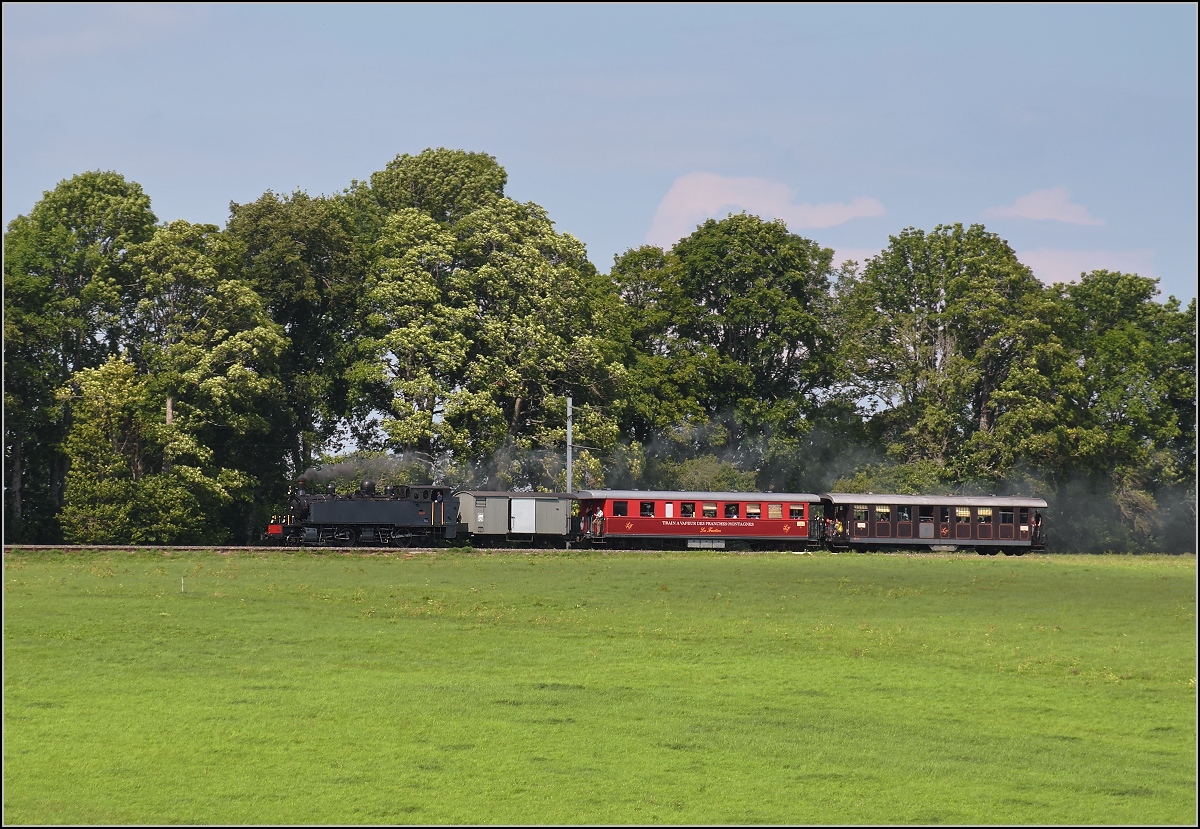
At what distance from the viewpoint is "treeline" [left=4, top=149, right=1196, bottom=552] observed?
5978cm

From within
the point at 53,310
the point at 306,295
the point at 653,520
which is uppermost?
the point at 306,295

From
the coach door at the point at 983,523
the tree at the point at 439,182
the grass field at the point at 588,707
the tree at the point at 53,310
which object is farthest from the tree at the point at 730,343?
the grass field at the point at 588,707

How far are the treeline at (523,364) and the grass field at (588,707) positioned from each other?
24.9 metres

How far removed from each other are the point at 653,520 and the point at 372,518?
1178 centimetres

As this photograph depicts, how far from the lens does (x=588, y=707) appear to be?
19312 millimetres

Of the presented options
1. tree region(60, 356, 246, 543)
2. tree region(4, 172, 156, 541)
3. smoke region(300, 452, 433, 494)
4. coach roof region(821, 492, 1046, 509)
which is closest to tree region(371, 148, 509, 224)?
tree region(4, 172, 156, 541)

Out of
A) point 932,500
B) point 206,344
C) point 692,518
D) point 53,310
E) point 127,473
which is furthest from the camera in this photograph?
point 206,344

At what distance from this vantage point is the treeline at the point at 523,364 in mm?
59781

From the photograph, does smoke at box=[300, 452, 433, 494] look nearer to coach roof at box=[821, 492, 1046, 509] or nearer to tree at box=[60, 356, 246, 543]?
tree at box=[60, 356, 246, 543]

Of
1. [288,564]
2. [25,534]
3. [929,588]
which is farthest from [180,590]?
[25,534]

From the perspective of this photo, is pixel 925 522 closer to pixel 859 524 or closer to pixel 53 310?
pixel 859 524

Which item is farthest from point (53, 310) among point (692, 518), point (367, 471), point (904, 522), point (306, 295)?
point (904, 522)

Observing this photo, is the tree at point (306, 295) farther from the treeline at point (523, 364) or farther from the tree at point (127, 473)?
the tree at point (127, 473)

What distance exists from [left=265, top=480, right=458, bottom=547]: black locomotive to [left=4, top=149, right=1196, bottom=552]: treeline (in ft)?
9.35
